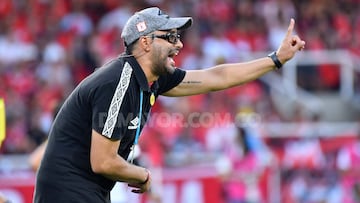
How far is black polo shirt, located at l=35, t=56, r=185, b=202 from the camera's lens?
608 centimetres

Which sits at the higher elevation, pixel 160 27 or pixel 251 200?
pixel 160 27

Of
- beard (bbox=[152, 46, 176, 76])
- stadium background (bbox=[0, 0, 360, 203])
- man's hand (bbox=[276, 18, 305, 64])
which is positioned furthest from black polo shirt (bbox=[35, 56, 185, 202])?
stadium background (bbox=[0, 0, 360, 203])

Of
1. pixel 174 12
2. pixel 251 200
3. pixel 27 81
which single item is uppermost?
pixel 174 12

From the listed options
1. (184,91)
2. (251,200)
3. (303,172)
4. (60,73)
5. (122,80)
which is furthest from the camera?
(60,73)

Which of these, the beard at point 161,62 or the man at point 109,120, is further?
the beard at point 161,62

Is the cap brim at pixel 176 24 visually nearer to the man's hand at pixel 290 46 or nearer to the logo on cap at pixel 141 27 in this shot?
the logo on cap at pixel 141 27

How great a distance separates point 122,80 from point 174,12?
11877 millimetres

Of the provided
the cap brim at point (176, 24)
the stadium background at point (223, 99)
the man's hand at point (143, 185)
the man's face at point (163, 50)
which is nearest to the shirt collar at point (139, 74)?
the man's face at point (163, 50)

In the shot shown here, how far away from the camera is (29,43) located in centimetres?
1678

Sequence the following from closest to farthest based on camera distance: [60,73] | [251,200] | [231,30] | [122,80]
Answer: [122,80] < [251,200] < [60,73] < [231,30]

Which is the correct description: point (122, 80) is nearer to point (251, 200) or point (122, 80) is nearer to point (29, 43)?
point (251, 200)

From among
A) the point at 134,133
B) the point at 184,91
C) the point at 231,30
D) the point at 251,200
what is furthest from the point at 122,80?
the point at 231,30

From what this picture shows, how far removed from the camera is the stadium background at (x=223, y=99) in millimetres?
12789

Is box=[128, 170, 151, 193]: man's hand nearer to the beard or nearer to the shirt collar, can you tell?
the shirt collar
